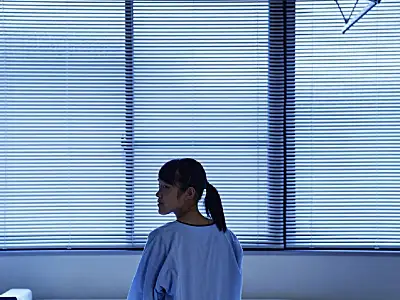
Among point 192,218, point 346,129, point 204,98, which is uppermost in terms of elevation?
point 204,98

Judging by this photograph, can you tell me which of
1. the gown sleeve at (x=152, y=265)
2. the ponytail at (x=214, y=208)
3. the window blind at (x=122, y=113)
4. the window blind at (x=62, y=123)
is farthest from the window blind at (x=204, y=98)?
the gown sleeve at (x=152, y=265)

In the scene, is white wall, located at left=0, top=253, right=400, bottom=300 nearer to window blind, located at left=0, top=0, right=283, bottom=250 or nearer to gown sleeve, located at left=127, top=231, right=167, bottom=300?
window blind, located at left=0, top=0, right=283, bottom=250

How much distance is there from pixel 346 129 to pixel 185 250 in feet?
5.33

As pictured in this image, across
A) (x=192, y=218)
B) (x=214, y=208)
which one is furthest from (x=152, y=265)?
(x=214, y=208)

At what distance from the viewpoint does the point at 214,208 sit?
267 centimetres

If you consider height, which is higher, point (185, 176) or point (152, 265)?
point (185, 176)

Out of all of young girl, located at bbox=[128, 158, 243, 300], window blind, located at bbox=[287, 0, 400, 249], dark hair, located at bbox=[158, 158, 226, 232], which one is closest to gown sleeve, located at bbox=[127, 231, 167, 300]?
young girl, located at bbox=[128, 158, 243, 300]

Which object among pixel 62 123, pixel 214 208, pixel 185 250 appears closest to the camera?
pixel 185 250

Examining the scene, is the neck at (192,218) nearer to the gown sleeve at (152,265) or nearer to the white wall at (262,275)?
the gown sleeve at (152,265)

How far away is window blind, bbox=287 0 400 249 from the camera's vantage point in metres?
3.76

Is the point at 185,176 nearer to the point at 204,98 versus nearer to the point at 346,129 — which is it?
the point at 204,98

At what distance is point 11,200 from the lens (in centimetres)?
371

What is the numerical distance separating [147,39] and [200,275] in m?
1.66

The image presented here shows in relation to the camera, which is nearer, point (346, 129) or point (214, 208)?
point (214, 208)
